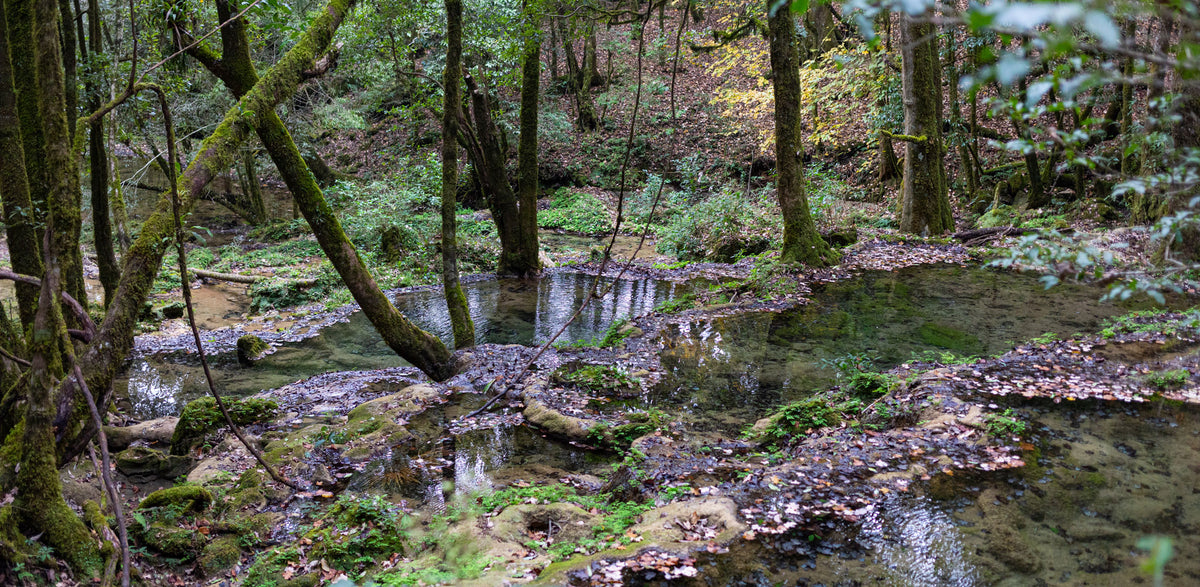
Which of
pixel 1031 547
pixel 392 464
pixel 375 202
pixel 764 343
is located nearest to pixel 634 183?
pixel 375 202

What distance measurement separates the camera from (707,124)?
26.1 metres

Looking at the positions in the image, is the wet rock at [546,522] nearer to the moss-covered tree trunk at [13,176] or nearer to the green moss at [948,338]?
the moss-covered tree trunk at [13,176]

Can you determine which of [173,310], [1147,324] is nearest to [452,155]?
[173,310]

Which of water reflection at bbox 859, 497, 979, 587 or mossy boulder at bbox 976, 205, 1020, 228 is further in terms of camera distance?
mossy boulder at bbox 976, 205, 1020, 228

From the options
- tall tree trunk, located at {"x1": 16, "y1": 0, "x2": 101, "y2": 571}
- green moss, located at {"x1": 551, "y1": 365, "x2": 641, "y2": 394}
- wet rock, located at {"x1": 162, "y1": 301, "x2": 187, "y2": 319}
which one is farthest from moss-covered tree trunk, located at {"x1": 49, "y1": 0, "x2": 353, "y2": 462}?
wet rock, located at {"x1": 162, "y1": 301, "x2": 187, "y2": 319}

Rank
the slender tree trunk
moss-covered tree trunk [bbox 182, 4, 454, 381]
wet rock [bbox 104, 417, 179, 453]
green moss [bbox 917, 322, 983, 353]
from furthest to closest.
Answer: the slender tree trunk → green moss [bbox 917, 322, 983, 353] → wet rock [bbox 104, 417, 179, 453] → moss-covered tree trunk [bbox 182, 4, 454, 381]

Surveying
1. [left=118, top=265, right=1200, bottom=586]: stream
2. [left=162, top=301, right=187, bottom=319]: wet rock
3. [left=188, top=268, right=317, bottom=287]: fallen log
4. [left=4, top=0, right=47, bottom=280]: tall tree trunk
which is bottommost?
[left=118, top=265, right=1200, bottom=586]: stream

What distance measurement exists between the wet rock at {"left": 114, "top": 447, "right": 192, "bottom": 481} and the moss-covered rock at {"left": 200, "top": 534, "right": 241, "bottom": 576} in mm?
1991

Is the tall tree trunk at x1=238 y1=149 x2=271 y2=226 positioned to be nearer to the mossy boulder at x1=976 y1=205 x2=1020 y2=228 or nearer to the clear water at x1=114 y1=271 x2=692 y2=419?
the clear water at x1=114 y1=271 x2=692 y2=419

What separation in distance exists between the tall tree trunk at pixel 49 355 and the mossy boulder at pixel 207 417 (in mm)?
3000

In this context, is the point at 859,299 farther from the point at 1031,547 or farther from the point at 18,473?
the point at 18,473

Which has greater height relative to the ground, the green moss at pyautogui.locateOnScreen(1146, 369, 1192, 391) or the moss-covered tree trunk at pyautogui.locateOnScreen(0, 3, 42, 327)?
the moss-covered tree trunk at pyautogui.locateOnScreen(0, 3, 42, 327)

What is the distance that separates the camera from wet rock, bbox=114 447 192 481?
19.1ft

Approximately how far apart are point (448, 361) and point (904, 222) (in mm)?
11886
